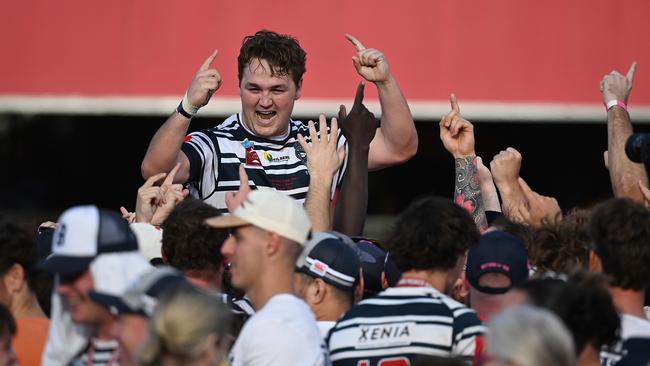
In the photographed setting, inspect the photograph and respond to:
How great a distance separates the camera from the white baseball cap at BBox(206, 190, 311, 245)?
11.3ft

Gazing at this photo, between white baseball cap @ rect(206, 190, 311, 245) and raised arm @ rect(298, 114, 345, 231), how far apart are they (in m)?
0.93

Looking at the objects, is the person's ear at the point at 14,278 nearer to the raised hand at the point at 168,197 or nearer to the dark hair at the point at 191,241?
the dark hair at the point at 191,241

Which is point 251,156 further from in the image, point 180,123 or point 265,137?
point 180,123

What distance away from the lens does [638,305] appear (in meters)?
3.50

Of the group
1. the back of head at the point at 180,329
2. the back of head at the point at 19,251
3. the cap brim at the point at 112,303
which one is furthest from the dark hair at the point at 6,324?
the back of head at the point at 19,251

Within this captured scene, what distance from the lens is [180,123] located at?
4.91m

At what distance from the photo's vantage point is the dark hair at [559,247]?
159 inches

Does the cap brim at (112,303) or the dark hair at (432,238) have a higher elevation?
the dark hair at (432,238)

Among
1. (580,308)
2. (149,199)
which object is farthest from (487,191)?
(580,308)

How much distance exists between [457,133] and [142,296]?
8.69ft

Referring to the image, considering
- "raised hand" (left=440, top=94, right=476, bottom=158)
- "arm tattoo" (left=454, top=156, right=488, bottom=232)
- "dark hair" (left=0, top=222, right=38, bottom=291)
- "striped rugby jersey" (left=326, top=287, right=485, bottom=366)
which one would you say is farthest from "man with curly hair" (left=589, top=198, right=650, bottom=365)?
"dark hair" (left=0, top=222, right=38, bottom=291)

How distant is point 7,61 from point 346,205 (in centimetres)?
541

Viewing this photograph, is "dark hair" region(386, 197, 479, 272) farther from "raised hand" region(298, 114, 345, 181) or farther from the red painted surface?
the red painted surface

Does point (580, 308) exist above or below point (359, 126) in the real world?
below
